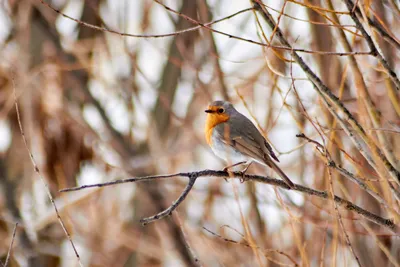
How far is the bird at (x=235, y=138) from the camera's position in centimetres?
310

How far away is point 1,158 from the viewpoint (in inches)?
269

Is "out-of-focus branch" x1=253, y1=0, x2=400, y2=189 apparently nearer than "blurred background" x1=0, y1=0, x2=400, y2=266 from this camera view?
Yes

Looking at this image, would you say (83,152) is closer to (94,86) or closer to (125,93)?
(94,86)

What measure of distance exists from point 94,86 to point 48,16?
134cm

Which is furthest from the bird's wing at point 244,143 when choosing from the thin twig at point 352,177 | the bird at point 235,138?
the thin twig at point 352,177

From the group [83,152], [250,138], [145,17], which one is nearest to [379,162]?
[250,138]

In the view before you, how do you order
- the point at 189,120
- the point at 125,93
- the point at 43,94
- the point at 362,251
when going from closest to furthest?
the point at 362,251 → the point at 125,93 → the point at 189,120 → the point at 43,94

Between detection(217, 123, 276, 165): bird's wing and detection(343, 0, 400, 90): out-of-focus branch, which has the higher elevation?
detection(343, 0, 400, 90): out-of-focus branch

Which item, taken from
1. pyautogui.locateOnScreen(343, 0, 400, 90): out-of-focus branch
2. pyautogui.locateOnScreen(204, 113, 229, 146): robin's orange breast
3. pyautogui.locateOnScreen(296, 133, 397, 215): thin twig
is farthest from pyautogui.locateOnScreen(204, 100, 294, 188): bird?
pyautogui.locateOnScreen(343, 0, 400, 90): out-of-focus branch

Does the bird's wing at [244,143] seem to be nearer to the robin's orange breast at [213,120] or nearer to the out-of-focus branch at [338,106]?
the robin's orange breast at [213,120]

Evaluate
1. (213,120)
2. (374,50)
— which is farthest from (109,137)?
(374,50)

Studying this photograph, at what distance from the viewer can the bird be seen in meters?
3.10

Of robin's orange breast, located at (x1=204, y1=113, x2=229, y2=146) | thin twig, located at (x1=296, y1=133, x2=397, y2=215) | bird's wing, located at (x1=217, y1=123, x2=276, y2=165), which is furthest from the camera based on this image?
robin's orange breast, located at (x1=204, y1=113, x2=229, y2=146)

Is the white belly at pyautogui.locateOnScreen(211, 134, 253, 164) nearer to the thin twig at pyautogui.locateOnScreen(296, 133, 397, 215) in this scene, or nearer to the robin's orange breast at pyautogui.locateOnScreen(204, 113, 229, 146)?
the robin's orange breast at pyautogui.locateOnScreen(204, 113, 229, 146)
